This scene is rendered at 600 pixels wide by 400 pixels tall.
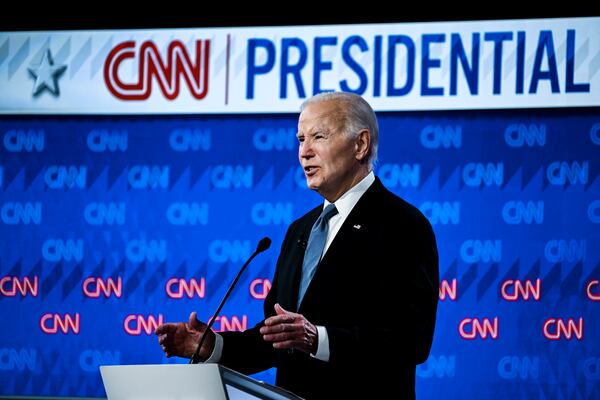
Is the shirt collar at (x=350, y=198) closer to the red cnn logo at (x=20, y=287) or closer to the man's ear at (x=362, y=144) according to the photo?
the man's ear at (x=362, y=144)

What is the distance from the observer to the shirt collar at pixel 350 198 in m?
2.63

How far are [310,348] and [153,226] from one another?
217cm

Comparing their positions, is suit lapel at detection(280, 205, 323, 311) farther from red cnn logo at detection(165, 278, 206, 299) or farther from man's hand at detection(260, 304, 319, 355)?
red cnn logo at detection(165, 278, 206, 299)

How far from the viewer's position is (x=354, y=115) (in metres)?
2.65

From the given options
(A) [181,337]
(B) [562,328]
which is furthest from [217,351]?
(B) [562,328]

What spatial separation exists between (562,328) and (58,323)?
2.05 m

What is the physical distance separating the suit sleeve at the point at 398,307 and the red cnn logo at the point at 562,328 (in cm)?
159

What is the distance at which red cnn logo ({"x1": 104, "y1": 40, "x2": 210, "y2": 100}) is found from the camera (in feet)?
14.2

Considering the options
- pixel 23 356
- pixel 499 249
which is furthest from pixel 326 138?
pixel 23 356

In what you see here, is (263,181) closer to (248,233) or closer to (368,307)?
(248,233)

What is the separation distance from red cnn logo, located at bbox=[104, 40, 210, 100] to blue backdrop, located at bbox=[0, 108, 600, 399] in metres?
0.12

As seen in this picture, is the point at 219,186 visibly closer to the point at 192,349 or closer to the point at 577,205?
the point at 577,205

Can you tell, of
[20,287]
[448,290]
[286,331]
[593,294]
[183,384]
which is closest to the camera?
[183,384]

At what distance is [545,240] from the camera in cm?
398
